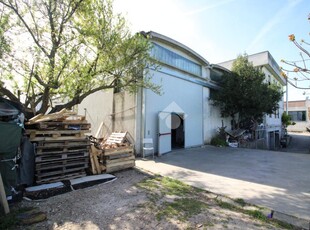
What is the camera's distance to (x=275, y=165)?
6801 mm

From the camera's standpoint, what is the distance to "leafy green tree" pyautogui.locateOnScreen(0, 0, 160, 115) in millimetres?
6055

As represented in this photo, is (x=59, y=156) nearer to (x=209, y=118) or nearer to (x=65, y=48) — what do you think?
(x=65, y=48)

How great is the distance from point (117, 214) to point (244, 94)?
37.8 ft

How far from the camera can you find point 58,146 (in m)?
4.98

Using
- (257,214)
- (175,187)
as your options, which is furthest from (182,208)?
(257,214)

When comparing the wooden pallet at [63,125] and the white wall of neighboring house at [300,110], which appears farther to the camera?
the white wall of neighboring house at [300,110]

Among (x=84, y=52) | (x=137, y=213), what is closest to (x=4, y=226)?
(x=137, y=213)

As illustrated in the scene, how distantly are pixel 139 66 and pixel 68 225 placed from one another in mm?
6079

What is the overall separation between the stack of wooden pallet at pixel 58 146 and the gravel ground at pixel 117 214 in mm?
980

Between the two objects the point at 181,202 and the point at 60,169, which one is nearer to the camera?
the point at 181,202

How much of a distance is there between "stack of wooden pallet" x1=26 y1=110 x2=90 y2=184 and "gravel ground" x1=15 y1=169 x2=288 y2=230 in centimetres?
98

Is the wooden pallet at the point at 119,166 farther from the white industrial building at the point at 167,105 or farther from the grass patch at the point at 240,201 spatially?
the grass patch at the point at 240,201

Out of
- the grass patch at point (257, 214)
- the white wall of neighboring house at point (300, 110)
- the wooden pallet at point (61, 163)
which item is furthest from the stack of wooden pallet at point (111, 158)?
the white wall of neighboring house at point (300, 110)

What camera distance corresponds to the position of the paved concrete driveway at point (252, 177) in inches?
150
